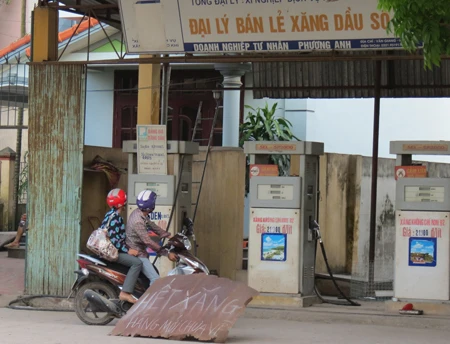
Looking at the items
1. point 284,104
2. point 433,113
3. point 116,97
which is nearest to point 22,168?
point 116,97

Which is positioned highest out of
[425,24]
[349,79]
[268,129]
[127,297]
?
[349,79]

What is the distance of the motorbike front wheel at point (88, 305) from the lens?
1113cm

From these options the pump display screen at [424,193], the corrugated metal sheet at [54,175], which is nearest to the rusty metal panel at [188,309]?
the pump display screen at [424,193]

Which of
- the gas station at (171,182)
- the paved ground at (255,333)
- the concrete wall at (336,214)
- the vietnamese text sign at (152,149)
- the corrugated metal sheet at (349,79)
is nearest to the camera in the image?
the paved ground at (255,333)

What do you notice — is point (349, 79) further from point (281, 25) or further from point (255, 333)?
point (255, 333)

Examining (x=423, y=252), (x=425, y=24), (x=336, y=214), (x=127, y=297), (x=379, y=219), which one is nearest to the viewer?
(x=425, y=24)

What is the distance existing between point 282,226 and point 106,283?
2684 millimetres

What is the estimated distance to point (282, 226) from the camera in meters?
12.6

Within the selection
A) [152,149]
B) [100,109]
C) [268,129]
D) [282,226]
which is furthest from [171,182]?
[100,109]

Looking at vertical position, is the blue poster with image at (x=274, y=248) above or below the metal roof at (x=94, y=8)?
below

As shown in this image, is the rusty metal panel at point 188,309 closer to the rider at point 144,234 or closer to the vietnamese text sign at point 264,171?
the rider at point 144,234

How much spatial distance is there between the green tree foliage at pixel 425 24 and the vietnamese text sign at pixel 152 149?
210 inches

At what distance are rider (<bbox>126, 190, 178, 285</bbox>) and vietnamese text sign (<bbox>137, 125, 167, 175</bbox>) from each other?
82.8 inches

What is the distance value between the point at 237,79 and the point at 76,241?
729 cm
